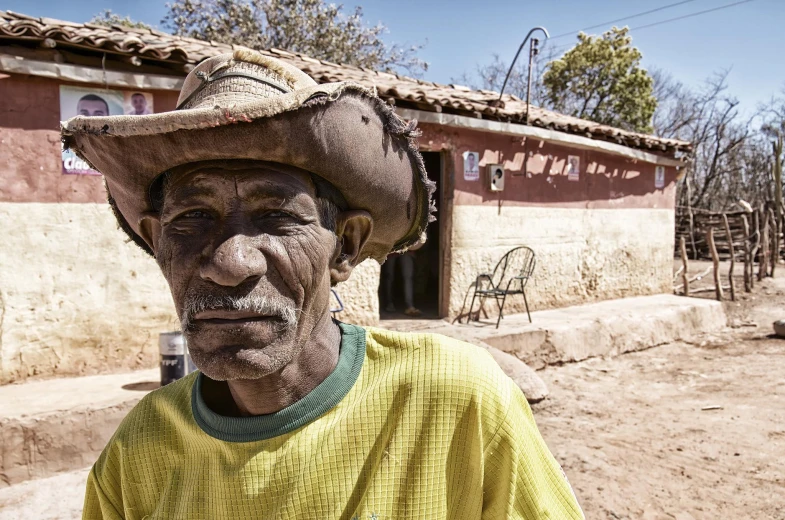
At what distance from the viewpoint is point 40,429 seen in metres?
4.02

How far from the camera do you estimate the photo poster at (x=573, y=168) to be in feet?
29.2

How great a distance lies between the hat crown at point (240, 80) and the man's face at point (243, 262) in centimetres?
14

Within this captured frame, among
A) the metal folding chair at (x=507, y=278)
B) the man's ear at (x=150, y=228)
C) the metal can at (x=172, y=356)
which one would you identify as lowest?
the metal can at (x=172, y=356)

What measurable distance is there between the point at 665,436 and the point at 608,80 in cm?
1563

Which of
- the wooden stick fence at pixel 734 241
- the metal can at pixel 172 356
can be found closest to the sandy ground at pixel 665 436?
the metal can at pixel 172 356

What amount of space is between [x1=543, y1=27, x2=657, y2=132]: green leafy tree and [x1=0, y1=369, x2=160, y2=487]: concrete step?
17.3 metres

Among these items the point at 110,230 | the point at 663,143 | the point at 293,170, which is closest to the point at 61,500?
the point at 110,230

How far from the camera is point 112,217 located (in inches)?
200

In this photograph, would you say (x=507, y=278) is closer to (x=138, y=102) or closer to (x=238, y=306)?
(x=138, y=102)

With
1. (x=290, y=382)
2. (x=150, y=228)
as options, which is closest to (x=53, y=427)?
(x=150, y=228)

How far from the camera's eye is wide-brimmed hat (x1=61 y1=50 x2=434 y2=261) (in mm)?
1092

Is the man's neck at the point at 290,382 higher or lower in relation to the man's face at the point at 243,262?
lower

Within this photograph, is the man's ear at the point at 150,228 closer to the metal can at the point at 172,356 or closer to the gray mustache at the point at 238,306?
the gray mustache at the point at 238,306

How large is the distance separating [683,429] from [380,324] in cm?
332
